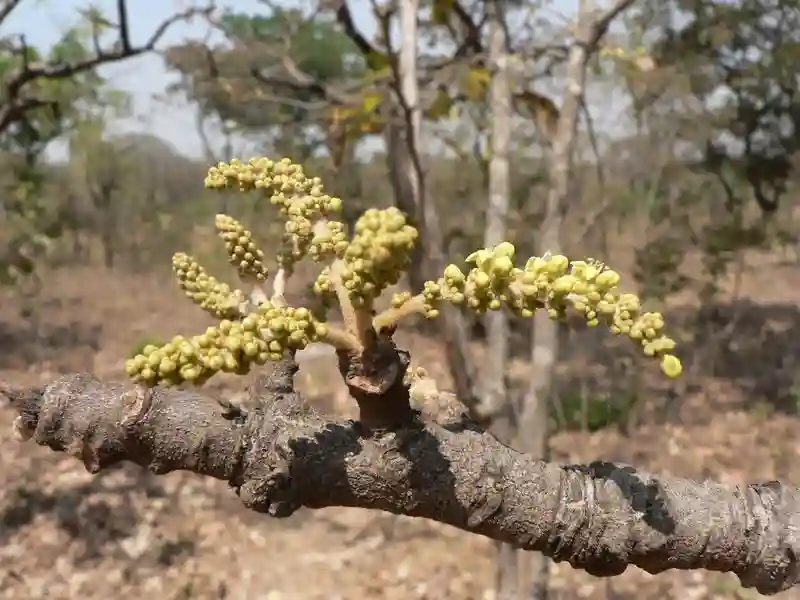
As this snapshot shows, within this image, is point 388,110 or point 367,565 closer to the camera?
point 388,110

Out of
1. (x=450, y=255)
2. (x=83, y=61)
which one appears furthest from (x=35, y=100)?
(x=450, y=255)

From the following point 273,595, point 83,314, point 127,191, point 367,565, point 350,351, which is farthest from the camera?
point 127,191

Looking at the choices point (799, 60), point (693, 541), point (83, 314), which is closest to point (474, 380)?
point (693, 541)

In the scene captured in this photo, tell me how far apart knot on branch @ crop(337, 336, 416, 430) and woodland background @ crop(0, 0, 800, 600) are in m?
1.23

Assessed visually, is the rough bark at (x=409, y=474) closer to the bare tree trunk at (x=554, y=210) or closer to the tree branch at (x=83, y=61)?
the bare tree trunk at (x=554, y=210)

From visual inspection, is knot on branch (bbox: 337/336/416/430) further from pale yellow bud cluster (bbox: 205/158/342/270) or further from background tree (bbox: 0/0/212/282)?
background tree (bbox: 0/0/212/282)

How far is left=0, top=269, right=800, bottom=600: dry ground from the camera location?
4332mm

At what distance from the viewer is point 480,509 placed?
886 millimetres

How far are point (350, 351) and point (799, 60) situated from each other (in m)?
8.54

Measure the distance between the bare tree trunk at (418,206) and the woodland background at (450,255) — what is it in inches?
0.7

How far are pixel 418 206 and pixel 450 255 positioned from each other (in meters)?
5.22

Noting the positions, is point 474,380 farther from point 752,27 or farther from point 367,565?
point 752,27

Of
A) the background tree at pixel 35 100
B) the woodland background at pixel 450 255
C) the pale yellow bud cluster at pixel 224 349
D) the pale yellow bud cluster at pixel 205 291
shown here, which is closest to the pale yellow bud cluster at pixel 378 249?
the pale yellow bud cluster at pixel 224 349

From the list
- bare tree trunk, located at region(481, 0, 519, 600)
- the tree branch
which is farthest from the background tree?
bare tree trunk, located at region(481, 0, 519, 600)
